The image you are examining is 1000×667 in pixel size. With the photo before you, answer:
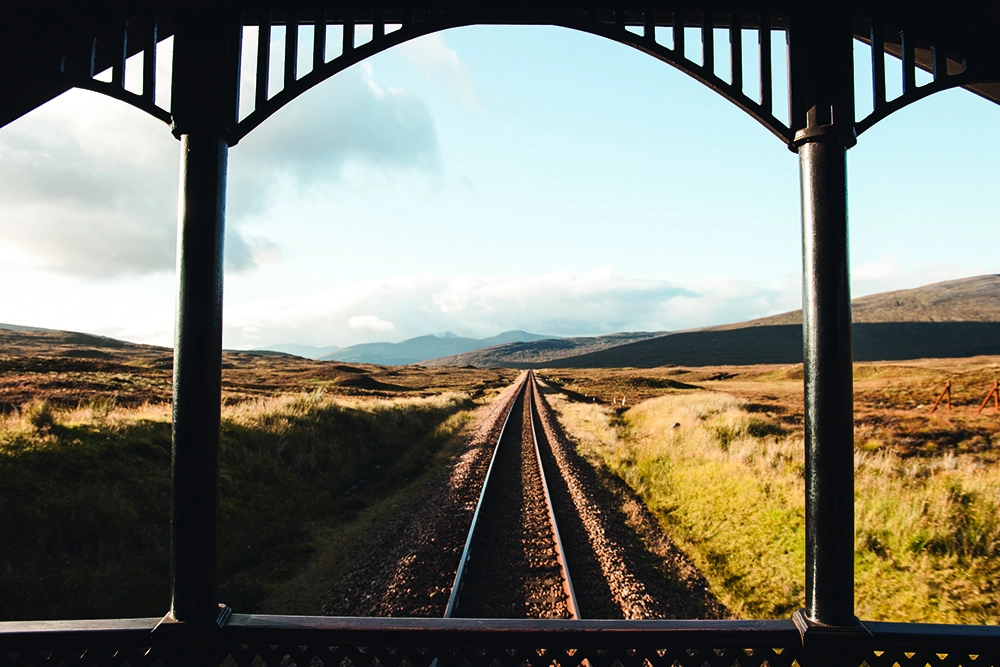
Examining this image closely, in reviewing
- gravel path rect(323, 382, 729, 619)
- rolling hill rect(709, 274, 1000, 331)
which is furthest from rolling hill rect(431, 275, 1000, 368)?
gravel path rect(323, 382, 729, 619)

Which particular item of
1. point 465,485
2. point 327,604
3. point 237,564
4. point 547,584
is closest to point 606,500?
point 465,485

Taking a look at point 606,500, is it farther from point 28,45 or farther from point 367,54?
point 28,45

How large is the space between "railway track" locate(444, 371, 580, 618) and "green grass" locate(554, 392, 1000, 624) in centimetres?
210

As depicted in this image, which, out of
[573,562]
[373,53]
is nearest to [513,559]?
[573,562]

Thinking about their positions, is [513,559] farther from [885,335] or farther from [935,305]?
[935,305]

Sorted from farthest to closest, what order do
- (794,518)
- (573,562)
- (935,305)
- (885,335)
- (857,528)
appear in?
(935,305) → (885,335) → (794,518) → (857,528) → (573,562)

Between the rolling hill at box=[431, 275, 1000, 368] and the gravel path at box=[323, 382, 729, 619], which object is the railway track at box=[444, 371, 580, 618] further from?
the rolling hill at box=[431, 275, 1000, 368]

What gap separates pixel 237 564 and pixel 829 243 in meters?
8.54

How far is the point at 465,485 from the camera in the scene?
11031 millimetres

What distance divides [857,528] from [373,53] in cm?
857

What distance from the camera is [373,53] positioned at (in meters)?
3.68

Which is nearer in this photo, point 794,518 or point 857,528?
point 857,528

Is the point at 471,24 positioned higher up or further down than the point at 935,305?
further down

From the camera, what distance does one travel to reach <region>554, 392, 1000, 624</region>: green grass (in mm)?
5922
